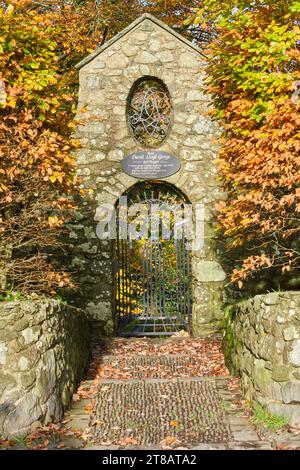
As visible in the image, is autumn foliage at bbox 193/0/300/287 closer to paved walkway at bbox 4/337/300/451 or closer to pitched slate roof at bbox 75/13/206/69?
paved walkway at bbox 4/337/300/451

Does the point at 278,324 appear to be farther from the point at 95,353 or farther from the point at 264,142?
the point at 95,353

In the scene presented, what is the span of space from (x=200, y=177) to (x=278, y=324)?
172 inches

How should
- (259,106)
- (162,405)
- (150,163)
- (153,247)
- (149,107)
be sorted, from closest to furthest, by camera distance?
(162,405) → (259,106) → (150,163) → (149,107) → (153,247)

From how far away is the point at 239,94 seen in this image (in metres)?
5.87

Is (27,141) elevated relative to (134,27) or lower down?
lower down

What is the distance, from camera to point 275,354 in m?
4.41

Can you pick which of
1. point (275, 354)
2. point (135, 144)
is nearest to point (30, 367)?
point (275, 354)

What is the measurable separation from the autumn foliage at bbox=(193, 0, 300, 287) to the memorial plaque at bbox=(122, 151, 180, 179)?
2170 mm

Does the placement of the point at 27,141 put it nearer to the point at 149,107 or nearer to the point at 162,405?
the point at 162,405

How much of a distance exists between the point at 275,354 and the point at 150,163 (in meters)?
4.65

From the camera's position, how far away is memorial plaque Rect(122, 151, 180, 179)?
27.5ft

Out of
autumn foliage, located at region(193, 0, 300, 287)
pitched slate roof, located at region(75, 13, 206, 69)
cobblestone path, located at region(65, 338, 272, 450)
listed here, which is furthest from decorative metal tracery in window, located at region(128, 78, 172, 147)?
cobblestone path, located at region(65, 338, 272, 450)
